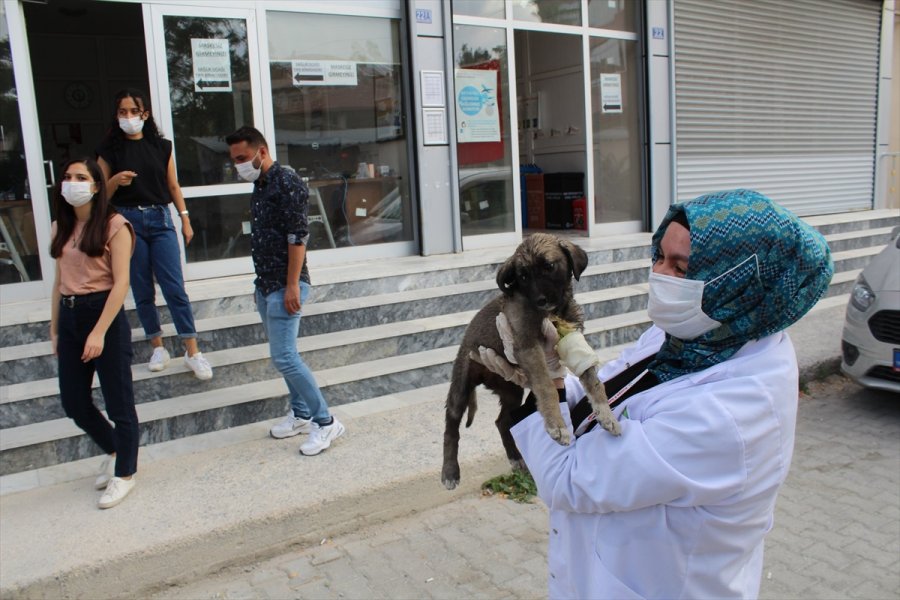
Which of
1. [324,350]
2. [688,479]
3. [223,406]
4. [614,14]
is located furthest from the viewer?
[614,14]

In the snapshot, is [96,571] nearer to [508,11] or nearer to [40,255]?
[40,255]

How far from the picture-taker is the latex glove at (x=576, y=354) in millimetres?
1902

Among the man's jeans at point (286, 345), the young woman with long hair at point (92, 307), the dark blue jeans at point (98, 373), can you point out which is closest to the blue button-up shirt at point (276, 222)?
the man's jeans at point (286, 345)

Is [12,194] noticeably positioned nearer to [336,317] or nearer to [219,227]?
[219,227]

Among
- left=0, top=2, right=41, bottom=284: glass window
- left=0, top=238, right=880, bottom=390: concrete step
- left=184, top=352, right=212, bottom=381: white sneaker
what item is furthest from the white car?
left=0, top=2, right=41, bottom=284: glass window

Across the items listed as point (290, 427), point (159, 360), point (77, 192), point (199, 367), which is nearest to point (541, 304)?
point (77, 192)

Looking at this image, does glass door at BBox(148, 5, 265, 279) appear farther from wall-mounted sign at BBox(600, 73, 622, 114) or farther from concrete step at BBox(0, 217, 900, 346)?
wall-mounted sign at BBox(600, 73, 622, 114)

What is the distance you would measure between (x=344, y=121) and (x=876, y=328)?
19.3 feet

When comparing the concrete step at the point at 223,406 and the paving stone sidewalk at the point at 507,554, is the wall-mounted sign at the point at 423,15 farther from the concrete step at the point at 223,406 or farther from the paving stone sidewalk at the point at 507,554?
the paving stone sidewalk at the point at 507,554

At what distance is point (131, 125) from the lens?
18.3ft

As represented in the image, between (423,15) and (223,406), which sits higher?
(423,15)

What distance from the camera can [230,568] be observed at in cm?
402

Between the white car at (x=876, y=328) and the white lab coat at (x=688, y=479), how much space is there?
16.6 ft

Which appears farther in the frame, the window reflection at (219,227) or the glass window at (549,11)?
the glass window at (549,11)
